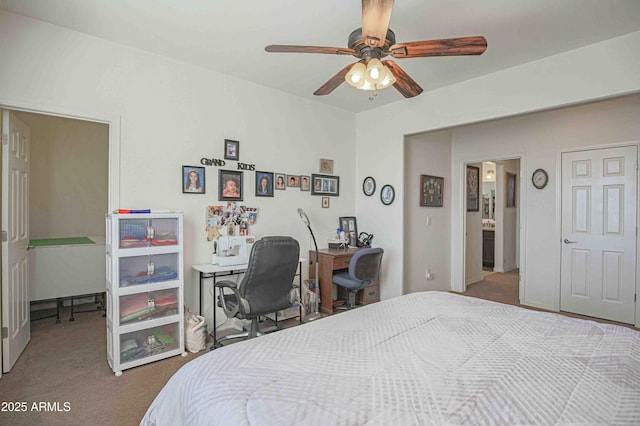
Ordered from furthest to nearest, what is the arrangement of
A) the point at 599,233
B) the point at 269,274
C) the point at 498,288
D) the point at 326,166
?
1. the point at 498,288
2. the point at 326,166
3. the point at 599,233
4. the point at 269,274

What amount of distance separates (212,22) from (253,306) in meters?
2.21

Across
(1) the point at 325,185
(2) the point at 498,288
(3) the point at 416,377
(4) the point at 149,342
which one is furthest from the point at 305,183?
(2) the point at 498,288

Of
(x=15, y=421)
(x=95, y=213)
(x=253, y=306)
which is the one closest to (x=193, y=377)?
(x=253, y=306)

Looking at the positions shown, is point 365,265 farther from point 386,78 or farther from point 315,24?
point 315,24

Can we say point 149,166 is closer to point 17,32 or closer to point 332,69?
point 17,32

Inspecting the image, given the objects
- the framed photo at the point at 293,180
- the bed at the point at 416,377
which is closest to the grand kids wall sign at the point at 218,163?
the framed photo at the point at 293,180

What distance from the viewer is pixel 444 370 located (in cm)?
118

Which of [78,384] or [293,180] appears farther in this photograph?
[293,180]

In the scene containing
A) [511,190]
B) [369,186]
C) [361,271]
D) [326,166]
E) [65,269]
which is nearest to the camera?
[361,271]

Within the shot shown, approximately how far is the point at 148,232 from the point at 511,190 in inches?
275

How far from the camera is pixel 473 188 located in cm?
562

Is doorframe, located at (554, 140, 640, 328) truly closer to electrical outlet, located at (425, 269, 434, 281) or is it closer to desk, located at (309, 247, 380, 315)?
electrical outlet, located at (425, 269, 434, 281)

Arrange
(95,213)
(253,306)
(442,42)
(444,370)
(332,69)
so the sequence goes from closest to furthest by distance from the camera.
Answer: (444,370) → (442,42) → (253,306) → (332,69) → (95,213)

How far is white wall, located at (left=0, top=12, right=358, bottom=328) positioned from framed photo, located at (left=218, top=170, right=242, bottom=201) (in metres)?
0.07
